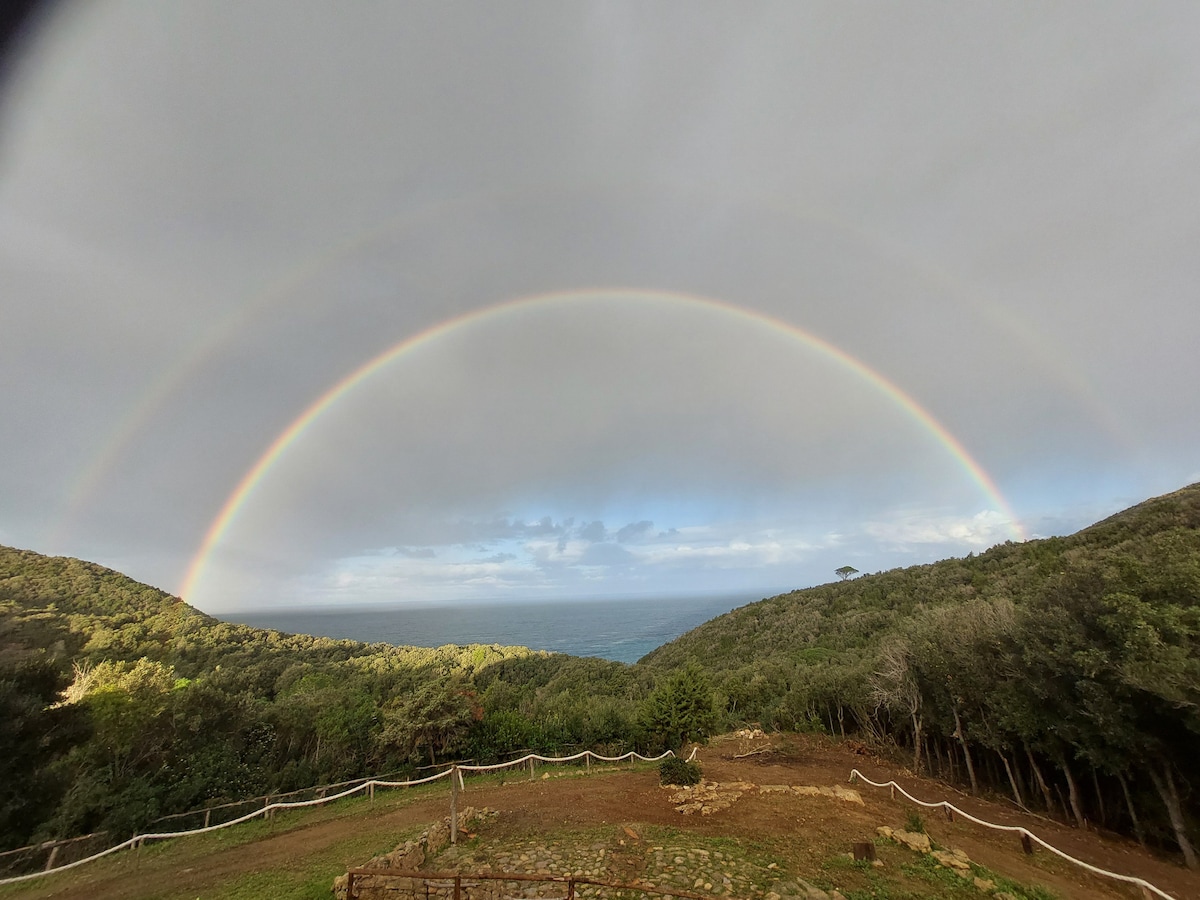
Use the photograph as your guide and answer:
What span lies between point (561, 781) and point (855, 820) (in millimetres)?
10212

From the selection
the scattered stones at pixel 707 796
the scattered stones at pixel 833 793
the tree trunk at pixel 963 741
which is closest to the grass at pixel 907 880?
the scattered stones at pixel 707 796

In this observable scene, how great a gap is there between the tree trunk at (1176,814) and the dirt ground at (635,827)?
0.38m

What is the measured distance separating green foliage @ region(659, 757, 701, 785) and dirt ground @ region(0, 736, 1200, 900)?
742mm

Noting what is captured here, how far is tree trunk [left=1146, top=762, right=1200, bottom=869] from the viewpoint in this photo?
11.4 m

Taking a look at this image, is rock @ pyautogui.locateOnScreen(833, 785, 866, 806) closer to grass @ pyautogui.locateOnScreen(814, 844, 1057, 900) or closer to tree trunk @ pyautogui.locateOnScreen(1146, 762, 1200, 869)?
grass @ pyautogui.locateOnScreen(814, 844, 1057, 900)

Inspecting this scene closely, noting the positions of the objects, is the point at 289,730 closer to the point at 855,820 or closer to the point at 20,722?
the point at 20,722

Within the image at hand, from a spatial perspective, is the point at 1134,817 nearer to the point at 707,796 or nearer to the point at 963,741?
the point at 963,741

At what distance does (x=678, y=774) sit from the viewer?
55.4ft

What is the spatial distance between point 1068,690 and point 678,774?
1244 centimetres

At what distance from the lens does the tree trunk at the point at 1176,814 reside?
37.4 feet

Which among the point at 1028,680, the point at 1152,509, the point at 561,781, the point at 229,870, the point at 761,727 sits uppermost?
the point at 1152,509

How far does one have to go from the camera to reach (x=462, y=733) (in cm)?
2164

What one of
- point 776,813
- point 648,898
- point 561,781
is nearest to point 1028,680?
point 776,813

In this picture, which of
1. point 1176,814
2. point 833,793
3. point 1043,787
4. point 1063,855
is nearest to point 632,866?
point 833,793
